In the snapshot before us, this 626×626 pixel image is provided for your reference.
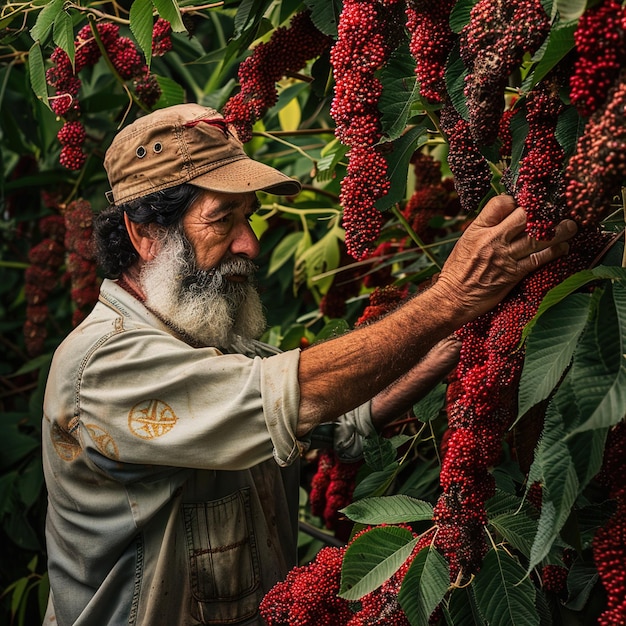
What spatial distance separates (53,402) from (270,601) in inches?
24.8

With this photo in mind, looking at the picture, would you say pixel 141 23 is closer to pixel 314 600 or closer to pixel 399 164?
pixel 399 164

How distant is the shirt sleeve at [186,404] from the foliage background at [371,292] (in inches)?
9.3

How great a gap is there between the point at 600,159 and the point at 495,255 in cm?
37

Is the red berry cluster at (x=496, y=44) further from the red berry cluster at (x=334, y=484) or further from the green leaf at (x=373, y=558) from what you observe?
the red berry cluster at (x=334, y=484)

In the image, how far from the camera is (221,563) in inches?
76.1

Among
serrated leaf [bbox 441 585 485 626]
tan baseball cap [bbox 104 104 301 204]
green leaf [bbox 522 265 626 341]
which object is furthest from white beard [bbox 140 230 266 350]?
green leaf [bbox 522 265 626 341]

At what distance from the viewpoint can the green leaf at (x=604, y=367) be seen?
43.4 inches

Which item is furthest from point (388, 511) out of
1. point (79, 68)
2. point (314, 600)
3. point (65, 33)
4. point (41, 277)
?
point (41, 277)

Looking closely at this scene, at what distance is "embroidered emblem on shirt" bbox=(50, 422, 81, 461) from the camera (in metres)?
1.91

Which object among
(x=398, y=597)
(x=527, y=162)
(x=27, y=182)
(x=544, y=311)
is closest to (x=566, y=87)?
(x=527, y=162)

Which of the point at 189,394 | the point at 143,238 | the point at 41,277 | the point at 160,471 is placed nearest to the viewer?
the point at 189,394

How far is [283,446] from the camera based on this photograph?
1.64 metres

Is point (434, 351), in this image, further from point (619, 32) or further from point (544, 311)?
point (619, 32)

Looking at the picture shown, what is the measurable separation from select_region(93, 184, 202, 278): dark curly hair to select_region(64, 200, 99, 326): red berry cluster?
651mm
